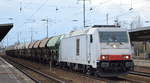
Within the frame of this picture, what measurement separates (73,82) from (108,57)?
2589 millimetres

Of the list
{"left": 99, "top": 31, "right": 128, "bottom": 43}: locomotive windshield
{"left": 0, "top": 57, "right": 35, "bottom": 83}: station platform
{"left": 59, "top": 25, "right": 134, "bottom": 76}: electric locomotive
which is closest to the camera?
{"left": 59, "top": 25, "right": 134, "bottom": 76}: electric locomotive

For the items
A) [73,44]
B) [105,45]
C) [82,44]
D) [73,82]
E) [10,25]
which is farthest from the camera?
[10,25]

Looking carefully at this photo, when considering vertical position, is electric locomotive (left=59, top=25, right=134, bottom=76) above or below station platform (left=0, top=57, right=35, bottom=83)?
above

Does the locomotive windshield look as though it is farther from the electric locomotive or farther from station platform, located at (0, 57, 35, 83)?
station platform, located at (0, 57, 35, 83)

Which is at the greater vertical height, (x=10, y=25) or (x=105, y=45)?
(x=10, y=25)

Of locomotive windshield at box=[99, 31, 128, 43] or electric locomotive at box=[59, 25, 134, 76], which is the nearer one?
electric locomotive at box=[59, 25, 134, 76]

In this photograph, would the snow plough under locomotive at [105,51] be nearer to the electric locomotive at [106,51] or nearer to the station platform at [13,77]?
the electric locomotive at [106,51]

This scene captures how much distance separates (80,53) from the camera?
24.6 metres

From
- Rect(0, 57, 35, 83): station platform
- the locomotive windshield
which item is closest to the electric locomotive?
the locomotive windshield

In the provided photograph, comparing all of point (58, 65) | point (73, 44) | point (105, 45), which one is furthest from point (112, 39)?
point (58, 65)

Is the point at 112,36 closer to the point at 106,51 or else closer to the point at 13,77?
the point at 106,51

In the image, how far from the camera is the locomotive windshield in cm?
2120

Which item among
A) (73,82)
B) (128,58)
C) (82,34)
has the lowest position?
(73,82)

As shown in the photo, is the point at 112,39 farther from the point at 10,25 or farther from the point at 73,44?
the point at 10,25
